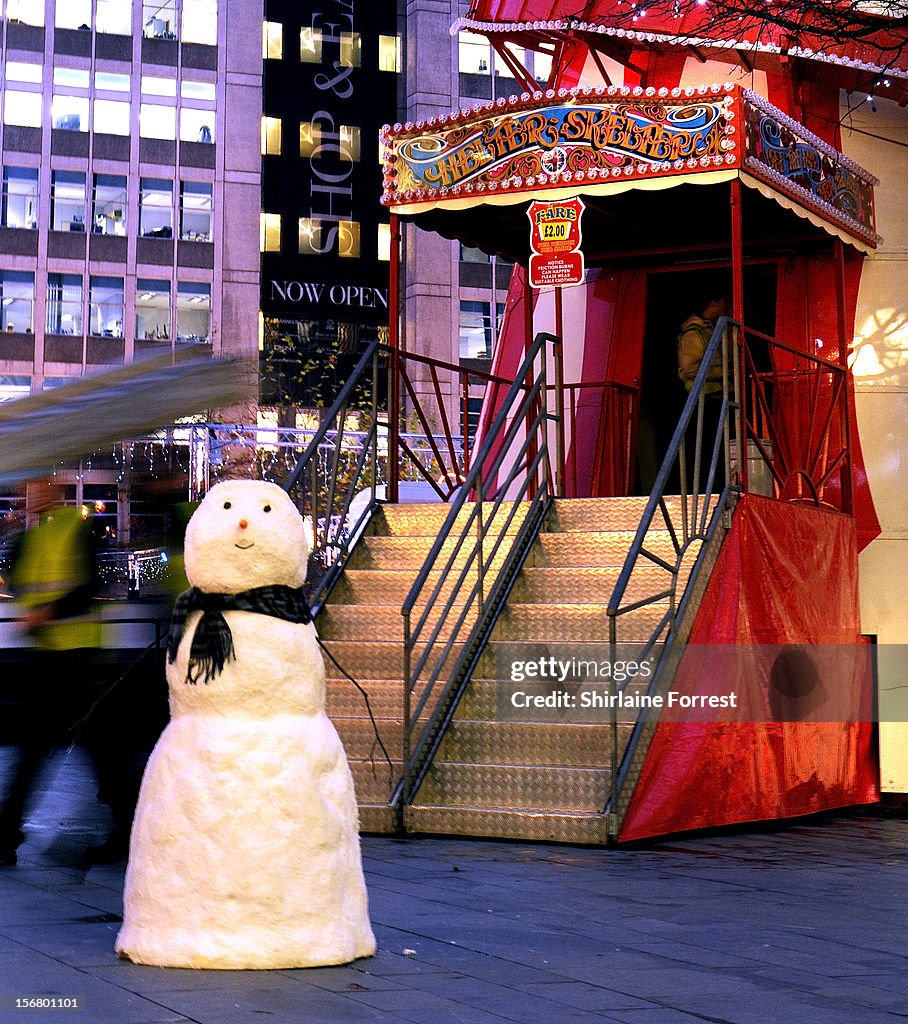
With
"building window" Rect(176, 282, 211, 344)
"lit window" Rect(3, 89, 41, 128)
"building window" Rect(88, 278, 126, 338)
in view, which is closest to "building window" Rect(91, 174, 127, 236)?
"building window" Rect(88, 278, 126, 338)

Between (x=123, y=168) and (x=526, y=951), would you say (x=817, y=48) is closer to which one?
(x=526, y=951)

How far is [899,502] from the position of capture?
11773mm

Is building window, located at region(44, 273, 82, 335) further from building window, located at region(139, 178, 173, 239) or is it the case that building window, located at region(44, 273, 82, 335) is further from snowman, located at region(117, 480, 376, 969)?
snowman, located at region(117, 480, 376, 969)

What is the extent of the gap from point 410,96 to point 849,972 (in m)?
52.5

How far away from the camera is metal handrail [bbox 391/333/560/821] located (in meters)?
Result: 9.21

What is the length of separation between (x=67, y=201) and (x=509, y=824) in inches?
1857

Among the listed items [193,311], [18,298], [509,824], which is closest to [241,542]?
[509,824]

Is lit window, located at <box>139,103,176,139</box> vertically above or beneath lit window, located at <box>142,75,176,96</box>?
beneath

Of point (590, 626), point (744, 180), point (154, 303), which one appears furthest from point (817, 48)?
point (154, 303)

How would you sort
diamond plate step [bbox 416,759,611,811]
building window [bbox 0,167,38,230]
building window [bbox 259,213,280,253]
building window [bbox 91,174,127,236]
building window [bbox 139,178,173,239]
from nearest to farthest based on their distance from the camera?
diamond plate step [bbox 416,759,611,811] < building window [bbox 0,167,38,230] < building window [bbox 91,174,127,236] < building window [bbox 139,178,173,239] < building window [bbox 259,213,280,253]

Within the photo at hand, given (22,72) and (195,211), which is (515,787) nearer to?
(195,211)

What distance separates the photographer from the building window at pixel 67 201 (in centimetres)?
5203

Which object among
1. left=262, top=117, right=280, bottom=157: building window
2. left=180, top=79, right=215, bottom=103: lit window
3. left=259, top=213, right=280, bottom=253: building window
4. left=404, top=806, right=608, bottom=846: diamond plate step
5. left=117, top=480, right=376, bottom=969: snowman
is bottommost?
left=404, top=806, right=608, bottom=846: diamond plate step

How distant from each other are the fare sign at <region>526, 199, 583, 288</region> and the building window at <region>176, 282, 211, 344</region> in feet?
138
